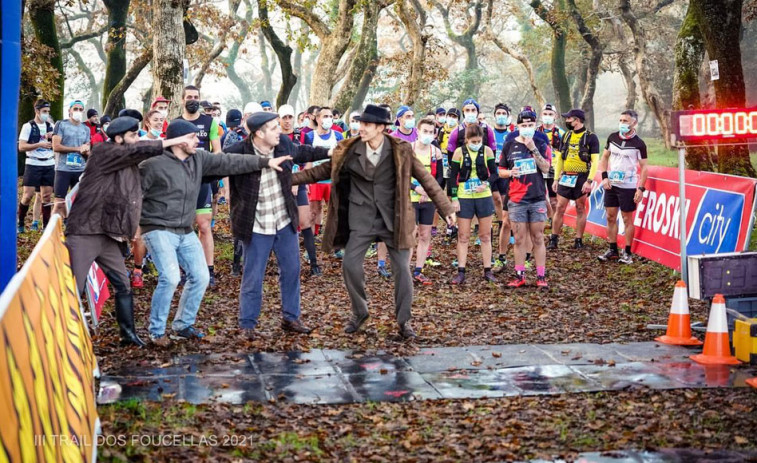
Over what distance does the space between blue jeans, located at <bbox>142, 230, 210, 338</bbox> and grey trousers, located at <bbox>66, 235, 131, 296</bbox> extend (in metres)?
0.30

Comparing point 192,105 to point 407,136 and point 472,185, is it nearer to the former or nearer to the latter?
point 407,136

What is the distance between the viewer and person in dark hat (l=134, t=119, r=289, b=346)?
8.55 m

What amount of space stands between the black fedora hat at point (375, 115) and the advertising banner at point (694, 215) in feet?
10.7

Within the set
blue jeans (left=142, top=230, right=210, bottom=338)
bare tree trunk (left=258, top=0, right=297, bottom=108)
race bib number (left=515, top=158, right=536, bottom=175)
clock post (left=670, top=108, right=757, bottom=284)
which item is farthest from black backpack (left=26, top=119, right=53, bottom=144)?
bare tree trunk (left=258, top=0, right=297, bottom=108)

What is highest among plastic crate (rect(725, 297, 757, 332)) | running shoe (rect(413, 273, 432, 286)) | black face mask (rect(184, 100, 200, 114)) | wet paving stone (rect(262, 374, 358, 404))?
black face mask (rect(184, 100, 200, 114))

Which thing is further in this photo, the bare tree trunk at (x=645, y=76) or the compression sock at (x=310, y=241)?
the bare tree trunk at (x=645, y=76)

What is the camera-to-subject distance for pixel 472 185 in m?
12.4

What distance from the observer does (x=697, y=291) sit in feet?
29.2

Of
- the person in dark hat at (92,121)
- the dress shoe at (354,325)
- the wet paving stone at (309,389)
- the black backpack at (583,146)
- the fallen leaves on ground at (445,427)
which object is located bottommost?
the fallen leaves on ground at (445,427)

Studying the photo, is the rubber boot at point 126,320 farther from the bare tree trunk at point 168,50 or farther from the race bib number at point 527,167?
the bare tree trunk at point 168,50

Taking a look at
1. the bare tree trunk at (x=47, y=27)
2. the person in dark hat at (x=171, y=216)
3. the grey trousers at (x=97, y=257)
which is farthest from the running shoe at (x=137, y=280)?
the bare tree trunk at (x=47, y=27)

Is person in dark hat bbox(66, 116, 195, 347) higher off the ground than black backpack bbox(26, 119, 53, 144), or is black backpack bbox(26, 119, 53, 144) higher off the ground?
black backpack bbox(26, 119, 53, 144)

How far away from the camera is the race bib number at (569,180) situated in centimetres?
1529

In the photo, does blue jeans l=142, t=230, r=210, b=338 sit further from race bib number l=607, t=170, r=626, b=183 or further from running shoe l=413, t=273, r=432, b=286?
race bib number l=607, t=170, r=626, b=183
